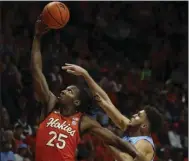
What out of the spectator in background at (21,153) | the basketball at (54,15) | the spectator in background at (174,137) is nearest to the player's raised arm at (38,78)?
the basketball at (54,15)

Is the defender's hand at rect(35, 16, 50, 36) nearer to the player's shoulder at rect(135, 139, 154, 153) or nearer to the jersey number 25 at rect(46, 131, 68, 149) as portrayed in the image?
the jersey number 25 at rect(46, 131, 68, 149)

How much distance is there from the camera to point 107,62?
40.0ft

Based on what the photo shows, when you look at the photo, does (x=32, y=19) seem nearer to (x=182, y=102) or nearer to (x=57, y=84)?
(x=57, y=84)

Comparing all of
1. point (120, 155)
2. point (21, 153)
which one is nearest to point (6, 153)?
point (21, 153)

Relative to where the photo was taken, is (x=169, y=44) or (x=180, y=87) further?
(x=169, y=44)

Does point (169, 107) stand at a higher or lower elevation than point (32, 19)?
lower

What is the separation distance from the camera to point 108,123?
981 cm

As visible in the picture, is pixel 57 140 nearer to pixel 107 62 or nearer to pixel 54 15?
pixel 54 15

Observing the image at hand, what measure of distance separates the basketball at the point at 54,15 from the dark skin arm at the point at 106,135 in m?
1.07

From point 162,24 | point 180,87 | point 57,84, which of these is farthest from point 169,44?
point 57,84

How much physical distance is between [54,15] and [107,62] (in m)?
5.93

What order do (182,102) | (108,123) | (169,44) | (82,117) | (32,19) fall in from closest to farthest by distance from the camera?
(82,117) < (108,123) < (182,102) < (32,19) < (169,44)

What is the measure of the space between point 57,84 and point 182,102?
2374mm

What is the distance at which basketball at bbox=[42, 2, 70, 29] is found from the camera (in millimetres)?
6251
